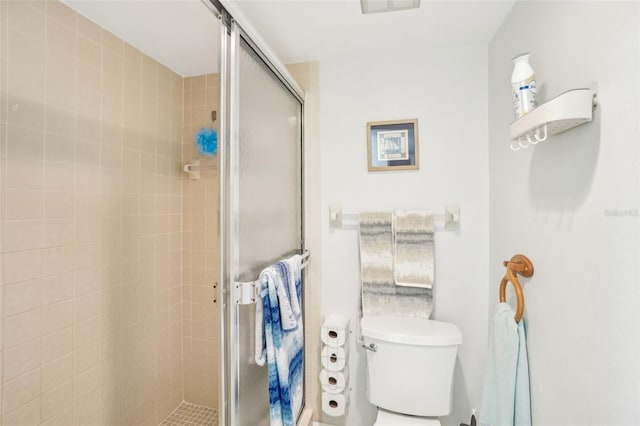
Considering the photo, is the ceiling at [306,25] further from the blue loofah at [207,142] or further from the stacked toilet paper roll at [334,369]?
the stacked toilet paper roll at [334,369]

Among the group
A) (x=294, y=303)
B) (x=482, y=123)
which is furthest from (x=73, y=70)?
(x=482, y=123)

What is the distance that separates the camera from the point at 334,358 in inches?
57.4

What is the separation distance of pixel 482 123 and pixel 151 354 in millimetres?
2221

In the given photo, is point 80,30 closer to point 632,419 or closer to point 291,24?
point 291,24

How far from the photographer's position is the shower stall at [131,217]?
3.25 feet

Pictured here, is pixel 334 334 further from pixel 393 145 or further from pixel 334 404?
pixel 393 145

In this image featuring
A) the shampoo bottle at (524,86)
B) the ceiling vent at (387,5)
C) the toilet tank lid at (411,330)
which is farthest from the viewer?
the toilet tank lid at (411,330)

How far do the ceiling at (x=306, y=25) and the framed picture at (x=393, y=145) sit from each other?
0.41 m

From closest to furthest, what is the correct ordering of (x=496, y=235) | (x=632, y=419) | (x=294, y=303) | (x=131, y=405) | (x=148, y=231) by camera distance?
1. (x=632, y=419)
2. (x=294, y=303)
3. (x=496, y=235)
4. (x=131, y=405)
5. (x=148, y=231)

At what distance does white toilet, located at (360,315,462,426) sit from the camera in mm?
1274

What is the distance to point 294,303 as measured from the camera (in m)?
1.14

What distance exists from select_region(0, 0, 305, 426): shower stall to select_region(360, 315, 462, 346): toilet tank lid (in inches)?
21.3

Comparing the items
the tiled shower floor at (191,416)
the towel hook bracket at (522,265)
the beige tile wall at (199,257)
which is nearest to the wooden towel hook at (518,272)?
the towel hook bracket at (522,265)

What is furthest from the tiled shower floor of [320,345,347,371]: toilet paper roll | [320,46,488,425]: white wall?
[320,345,347,371]: toilet paper roll
